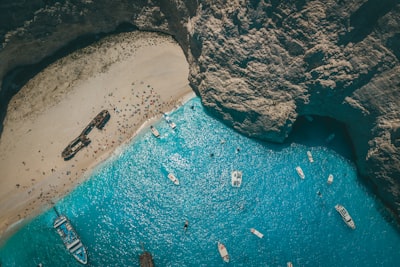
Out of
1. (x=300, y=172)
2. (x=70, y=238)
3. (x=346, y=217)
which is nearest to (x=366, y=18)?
(x=300, y=172)

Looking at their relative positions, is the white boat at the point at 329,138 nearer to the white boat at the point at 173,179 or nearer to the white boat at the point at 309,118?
the white boat at the point at 309,118

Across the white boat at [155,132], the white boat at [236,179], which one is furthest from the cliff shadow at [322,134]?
the white boat at [155,132]

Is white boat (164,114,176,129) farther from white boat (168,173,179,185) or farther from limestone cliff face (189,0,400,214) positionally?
white boat (168,173,179,185)

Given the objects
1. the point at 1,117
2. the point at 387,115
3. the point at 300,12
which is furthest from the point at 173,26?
the point at 387,115

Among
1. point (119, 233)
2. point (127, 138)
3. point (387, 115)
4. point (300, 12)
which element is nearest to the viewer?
point (300, 12)

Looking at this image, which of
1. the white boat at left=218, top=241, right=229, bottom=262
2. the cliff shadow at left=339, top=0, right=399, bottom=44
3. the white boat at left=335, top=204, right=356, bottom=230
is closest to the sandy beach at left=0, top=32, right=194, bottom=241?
the white boat at left=218, top=241, right=229, bottom=262

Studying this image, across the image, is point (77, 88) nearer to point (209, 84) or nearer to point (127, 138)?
point (127, 138)
